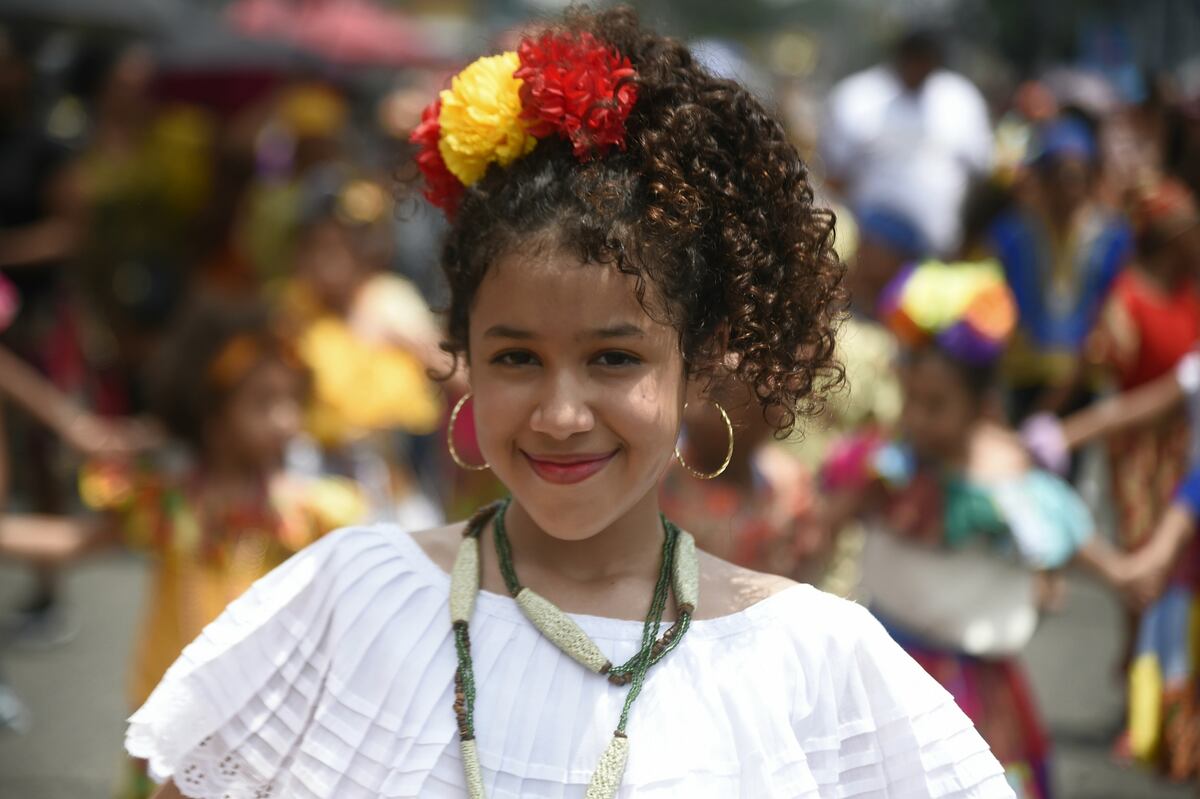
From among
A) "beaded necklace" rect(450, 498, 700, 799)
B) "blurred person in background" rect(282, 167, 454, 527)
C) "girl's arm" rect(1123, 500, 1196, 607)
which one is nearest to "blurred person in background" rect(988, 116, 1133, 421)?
"girl's arm" rect(1123, 500, 1196, 607)

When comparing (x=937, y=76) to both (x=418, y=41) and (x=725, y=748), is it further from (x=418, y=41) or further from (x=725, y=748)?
(x=418, y=41)

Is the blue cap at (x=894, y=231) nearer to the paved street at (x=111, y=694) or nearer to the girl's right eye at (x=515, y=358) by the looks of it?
the paved street at (x=111, y=694)

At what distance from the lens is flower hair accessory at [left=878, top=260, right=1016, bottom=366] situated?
392 cm

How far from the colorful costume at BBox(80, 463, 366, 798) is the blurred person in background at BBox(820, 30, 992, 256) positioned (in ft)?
10.7

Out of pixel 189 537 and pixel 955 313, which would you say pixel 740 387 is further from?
pixel 189 537

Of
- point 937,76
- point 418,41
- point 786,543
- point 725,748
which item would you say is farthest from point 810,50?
point 725,748

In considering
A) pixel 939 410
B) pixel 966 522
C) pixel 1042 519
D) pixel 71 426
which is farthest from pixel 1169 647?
pixel 71 426

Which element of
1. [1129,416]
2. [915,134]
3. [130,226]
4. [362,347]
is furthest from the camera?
[130,226]

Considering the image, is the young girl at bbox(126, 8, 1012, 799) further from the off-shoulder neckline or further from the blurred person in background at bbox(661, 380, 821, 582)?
the blurred person in background at bbox(661, 380, 821, 582)

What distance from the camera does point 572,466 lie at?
79.0 inches

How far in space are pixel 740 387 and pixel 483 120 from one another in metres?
0.52

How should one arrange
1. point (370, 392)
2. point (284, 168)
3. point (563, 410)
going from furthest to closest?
point (284, 168), point (370, 392), point (563, 410)

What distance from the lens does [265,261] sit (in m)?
6.67

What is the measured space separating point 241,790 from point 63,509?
4804 mm
